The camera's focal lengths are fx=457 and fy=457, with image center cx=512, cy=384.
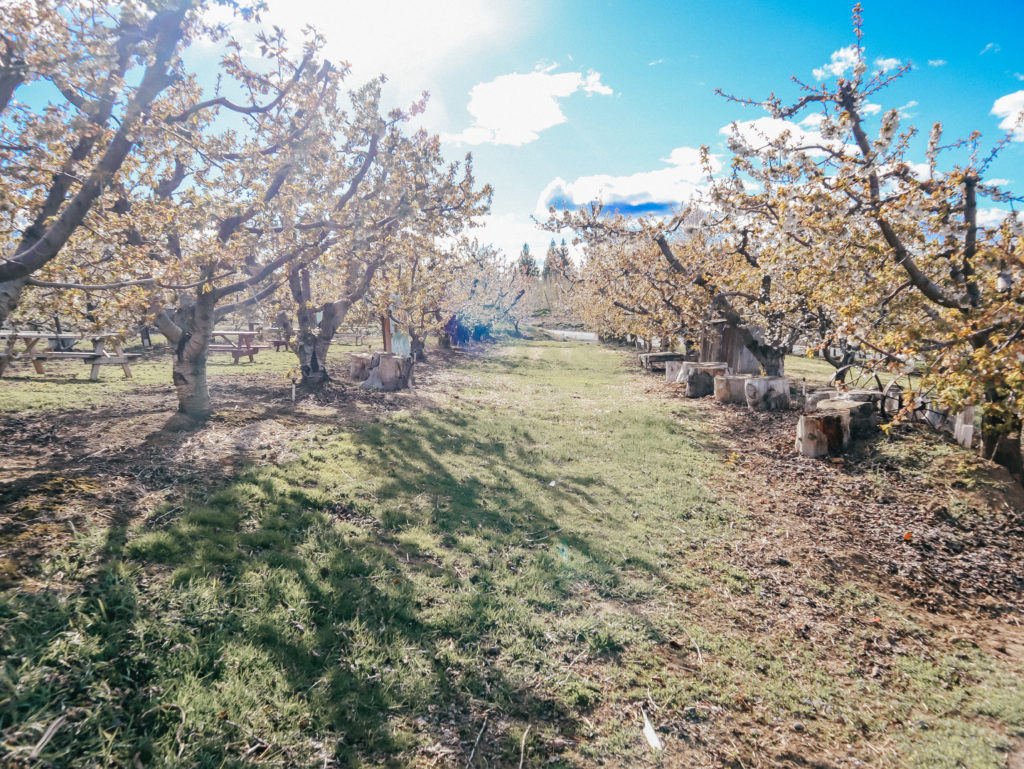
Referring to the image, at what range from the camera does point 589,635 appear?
397 cm

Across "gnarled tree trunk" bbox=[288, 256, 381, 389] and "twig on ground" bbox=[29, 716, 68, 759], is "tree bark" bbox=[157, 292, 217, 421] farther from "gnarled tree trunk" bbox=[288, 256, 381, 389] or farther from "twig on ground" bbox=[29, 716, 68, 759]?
"twig on ground" bbox=[29, 716, 68, 759]

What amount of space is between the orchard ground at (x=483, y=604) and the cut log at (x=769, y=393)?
3.68 metres

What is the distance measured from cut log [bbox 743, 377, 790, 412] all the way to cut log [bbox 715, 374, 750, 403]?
81 centimetres

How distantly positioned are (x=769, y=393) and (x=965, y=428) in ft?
14.7

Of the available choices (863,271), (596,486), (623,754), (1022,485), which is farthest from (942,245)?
(623,754)

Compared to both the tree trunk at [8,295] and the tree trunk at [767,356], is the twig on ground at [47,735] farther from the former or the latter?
the tree trunk at [767,356]

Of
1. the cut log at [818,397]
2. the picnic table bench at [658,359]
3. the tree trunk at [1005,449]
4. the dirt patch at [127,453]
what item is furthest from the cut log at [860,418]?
the picnic table bench at [658,359]

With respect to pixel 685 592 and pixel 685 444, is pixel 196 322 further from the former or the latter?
pixel 685 444

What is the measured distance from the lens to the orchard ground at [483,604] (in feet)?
9.11

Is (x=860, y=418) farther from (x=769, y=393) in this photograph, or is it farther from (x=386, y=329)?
(x=386, y=329)

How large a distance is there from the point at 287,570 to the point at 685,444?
7918 mm

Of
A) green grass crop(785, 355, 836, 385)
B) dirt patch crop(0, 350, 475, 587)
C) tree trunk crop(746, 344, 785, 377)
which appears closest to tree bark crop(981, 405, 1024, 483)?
tree trunk crop(746, 344, 785, 377)

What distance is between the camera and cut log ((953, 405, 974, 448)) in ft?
24.3

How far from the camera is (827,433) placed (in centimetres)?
830
